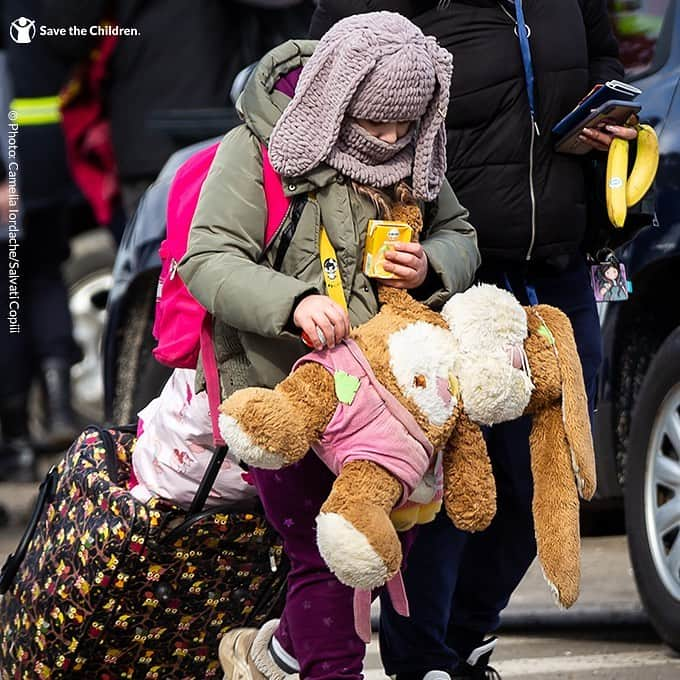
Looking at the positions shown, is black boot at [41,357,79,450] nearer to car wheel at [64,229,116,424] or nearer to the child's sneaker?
car wheel at [64,229,116,424]

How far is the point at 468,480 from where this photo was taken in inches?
141

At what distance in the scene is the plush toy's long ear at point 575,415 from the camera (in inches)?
144

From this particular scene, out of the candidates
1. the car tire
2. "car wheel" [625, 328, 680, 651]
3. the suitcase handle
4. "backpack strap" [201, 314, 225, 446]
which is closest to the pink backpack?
"backpack strap" [201, 314, 225, 446]

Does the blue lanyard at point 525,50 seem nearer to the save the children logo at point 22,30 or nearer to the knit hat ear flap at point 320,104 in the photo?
the knit hat ear flap at point 320,104

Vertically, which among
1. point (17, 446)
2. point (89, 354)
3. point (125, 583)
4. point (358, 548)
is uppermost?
point (358, 548)

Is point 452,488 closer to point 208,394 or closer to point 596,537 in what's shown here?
point 208,394

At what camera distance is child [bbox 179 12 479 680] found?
3.51m

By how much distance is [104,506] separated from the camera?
394cm

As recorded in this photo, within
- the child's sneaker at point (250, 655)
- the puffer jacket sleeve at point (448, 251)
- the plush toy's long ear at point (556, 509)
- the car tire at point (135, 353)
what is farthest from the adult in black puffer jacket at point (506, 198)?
the car tire at point (135, 353)

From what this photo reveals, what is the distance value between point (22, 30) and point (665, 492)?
397 cm

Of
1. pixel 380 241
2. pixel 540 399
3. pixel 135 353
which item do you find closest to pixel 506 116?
pixel 380 241

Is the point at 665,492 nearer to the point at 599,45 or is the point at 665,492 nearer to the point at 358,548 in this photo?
the point at 599,45

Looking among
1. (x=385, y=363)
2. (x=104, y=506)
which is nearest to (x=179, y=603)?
(x=104, y=506)

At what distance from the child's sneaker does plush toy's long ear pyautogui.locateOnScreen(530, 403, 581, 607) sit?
2.13 ft
